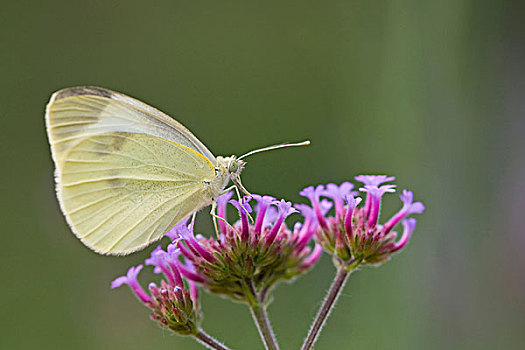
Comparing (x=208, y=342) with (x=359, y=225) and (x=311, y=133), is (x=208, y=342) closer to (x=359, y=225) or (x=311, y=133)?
(x=359, y=225)

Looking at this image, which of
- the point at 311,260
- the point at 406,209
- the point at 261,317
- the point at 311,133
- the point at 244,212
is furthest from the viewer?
the point at 311,133

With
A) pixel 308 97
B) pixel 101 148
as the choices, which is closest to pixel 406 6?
pixel 308 97

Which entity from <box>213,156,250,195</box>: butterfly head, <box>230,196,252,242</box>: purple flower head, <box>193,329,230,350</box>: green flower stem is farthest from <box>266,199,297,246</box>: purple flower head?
<box>193,329,230,350</box>: green flower stem

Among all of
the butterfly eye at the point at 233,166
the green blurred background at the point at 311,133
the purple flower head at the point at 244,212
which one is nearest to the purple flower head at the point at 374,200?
the purple flower head at the point at 244,212

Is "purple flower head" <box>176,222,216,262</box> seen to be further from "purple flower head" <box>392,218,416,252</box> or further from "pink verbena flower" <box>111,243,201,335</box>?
"purple flower head" <box>392,218,416,252</box>

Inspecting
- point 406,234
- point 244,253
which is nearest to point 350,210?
point 406,234

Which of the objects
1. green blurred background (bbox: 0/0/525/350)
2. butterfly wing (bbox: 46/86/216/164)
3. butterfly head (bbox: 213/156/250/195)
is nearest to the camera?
butterfly wing (bbox: 46/86/216/164)
